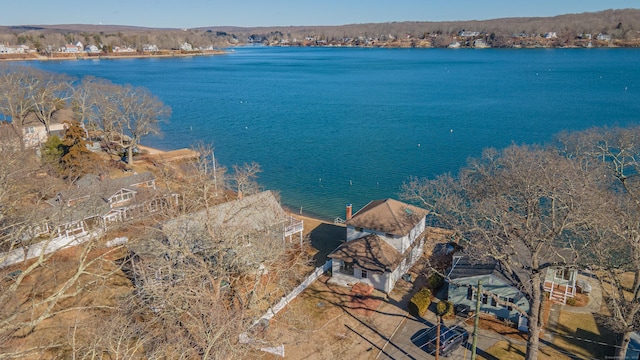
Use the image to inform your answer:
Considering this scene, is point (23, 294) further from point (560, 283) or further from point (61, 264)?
point (560, 283)

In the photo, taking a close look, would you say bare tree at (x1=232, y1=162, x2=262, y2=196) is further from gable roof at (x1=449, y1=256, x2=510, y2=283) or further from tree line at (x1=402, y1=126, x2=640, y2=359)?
gable roof at (x1=449, y1=256, x2=510, y2=283)

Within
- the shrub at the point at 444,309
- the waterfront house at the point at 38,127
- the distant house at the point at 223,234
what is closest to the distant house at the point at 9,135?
the waterfront house at the point at 38,127

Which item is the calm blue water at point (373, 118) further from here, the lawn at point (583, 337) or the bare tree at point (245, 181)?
the lawn at point (583, 337)

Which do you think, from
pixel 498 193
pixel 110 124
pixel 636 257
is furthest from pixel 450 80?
pixel 636 257

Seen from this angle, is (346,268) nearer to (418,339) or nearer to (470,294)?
(418,339)

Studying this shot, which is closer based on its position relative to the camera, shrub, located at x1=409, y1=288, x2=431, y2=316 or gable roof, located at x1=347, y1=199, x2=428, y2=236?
shrub, located at x1=409, y1=288, x2=431, y2=316

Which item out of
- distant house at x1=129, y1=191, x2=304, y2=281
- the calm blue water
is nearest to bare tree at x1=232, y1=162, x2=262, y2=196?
distant house at x1=129, y1=191, x2=304, y2=281
